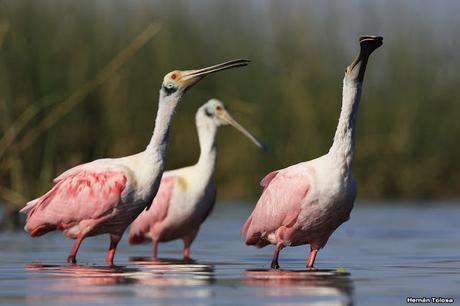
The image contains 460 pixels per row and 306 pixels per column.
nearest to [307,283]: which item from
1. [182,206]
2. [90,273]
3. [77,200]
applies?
[90,273]

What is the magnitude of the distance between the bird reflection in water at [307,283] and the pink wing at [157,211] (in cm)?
418

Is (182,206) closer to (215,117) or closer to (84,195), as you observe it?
(215,117)

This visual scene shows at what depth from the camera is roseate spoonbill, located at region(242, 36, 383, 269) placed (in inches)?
562

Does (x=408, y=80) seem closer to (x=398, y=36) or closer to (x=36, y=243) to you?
(x=398, y=36)

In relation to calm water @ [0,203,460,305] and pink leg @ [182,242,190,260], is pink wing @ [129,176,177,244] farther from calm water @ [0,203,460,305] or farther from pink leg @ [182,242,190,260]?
pink leg @ [182,242,190,260]

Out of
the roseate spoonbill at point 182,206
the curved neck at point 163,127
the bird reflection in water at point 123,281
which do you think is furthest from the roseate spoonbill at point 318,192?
the roseate spoonbill at point 182,206

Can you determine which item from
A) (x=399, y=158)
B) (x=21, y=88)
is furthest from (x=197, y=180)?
(x=399, y=158)

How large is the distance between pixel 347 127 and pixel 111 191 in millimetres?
2690

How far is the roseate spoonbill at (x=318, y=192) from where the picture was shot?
1427cm

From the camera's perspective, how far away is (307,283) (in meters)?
12.9

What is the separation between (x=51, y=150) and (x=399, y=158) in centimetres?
848

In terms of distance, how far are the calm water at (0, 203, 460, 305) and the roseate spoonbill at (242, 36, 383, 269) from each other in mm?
435

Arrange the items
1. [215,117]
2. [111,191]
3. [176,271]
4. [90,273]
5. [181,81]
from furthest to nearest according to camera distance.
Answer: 1. [215,117]
2. [181,81]
3. [111,191]
4. [176,271]
5. [90,273]

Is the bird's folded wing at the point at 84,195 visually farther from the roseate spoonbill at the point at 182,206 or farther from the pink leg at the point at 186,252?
the roseate spoonbill at the point at 182,206
